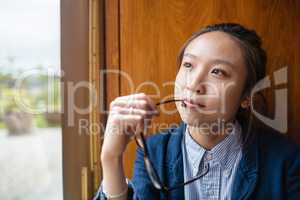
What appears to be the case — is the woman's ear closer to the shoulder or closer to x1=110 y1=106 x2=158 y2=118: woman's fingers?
the shoulder

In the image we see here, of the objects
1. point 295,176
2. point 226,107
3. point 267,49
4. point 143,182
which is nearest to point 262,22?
point 267,49

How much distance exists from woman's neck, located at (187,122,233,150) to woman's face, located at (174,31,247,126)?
1.9 inches

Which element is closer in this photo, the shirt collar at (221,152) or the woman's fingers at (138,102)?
the woman's fingers at (138,102)

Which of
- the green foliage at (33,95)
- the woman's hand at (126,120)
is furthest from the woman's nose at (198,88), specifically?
the green foliage at (33,95)

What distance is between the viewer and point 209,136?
0.79 m

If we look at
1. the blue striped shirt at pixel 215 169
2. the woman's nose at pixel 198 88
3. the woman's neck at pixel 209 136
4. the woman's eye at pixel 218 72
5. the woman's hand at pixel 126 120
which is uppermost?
the woman's eye at pixel 218 72

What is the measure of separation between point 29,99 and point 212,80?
503 millimetres

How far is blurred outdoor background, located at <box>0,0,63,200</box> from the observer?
2.77 ft

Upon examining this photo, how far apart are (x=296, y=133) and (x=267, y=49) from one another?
263 millimetres

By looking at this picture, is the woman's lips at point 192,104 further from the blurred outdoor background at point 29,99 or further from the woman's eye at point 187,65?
the blurred outdoor background at point 29,99

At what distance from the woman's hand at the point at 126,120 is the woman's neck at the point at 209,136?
16cm

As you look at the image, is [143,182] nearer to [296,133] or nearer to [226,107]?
[226,107]

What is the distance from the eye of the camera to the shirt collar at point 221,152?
2.57 ft

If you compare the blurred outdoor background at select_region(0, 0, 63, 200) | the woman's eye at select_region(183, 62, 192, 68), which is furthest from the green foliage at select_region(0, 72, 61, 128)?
the woman's eye at select_region(183, 62, 192, 68)
